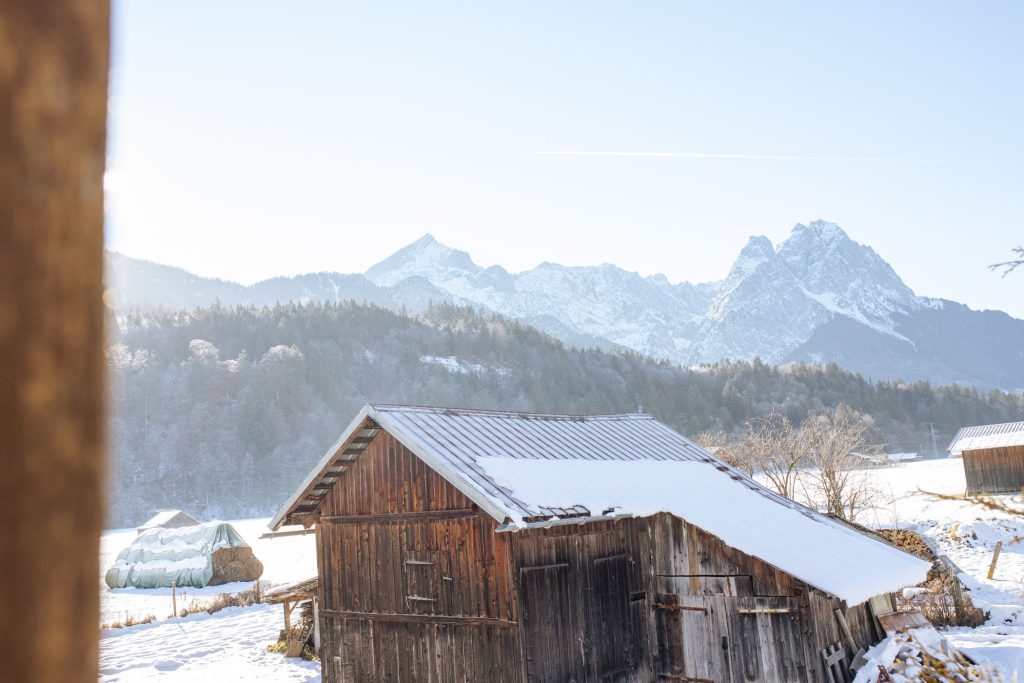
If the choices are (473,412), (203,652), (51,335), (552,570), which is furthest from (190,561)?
(51,335)

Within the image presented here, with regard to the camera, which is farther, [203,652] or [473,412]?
[203,652]

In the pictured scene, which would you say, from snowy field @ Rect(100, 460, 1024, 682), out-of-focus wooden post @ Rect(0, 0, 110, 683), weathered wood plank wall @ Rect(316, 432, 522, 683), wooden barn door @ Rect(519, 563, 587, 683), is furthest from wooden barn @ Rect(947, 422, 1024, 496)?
out-of-focus wooden post @ Rect(0, 0, 110, 683)

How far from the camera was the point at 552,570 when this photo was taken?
47.1 feet

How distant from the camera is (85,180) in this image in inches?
22.7

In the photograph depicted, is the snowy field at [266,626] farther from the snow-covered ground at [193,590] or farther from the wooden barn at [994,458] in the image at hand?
the wooden barn at [994,458]

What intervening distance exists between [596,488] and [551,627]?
2.74 m

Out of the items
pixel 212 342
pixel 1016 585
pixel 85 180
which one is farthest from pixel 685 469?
pixel 212 342

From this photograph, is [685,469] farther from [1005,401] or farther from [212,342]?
[1005,401]

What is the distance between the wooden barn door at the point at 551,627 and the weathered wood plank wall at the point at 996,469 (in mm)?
40636

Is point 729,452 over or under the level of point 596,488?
over

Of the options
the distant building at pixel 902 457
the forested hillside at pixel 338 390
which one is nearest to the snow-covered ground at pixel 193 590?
the forested hillside at pixel 338 390

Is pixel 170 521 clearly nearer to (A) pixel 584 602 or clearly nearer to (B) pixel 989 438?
(A) pixel 584 602

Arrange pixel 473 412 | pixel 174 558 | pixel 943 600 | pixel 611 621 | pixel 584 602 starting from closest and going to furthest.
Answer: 1. pixel 584 602
2. pixel 611 621
3. pixel 473 412
4. pixel 943 600
5. pixel 174 558

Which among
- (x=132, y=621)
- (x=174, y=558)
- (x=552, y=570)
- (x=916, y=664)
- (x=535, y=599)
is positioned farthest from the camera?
(x=174, y=558)
